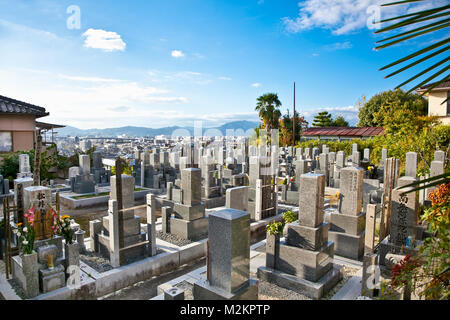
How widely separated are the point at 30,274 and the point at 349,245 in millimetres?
7129

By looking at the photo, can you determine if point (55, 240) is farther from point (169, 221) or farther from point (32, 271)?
point (169, 221)

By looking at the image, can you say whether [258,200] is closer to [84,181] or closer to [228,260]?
[228,260]

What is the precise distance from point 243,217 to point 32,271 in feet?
13.2

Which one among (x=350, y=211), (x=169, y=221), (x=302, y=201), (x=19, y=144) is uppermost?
(x=19, y=144)

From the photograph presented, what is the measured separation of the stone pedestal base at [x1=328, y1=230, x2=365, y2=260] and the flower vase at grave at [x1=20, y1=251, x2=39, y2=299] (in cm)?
684

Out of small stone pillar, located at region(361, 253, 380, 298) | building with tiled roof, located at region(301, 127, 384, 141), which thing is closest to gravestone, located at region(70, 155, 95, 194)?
small stone pillar, located at region(361, 253, 380, 298)

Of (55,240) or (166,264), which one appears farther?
(166,264)

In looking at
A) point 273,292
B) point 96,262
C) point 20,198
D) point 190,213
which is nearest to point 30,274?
point 96,262

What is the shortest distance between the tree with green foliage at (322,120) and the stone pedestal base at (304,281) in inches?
1983

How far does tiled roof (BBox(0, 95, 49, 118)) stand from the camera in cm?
1543

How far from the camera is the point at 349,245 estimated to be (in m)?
7.13
